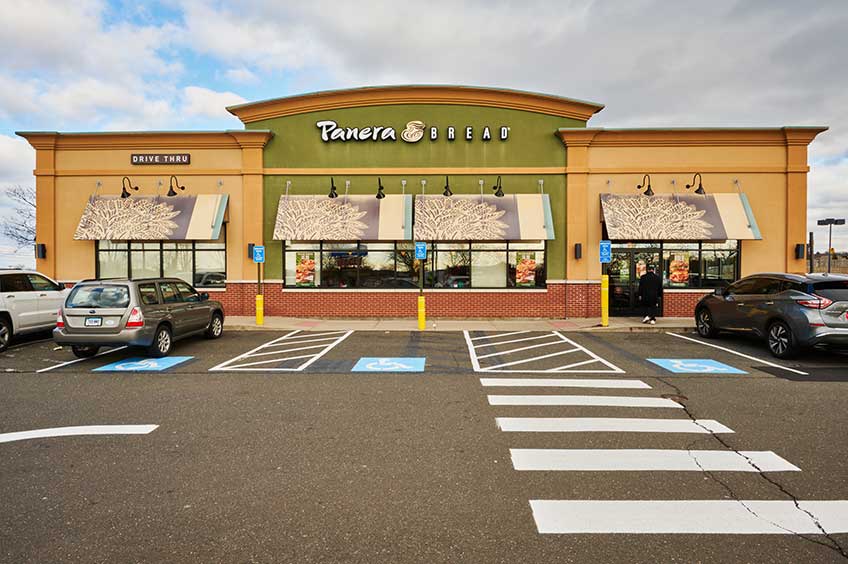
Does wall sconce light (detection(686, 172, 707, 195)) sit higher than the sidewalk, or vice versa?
wall sconce light (detection(686, 172, 707, 195))

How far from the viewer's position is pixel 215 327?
42.4ft

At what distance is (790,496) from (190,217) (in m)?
17.6

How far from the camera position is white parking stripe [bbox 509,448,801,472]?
179 inches

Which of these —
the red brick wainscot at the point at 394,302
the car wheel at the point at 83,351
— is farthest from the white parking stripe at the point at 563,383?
the red brick wainscot at the point at 394,302

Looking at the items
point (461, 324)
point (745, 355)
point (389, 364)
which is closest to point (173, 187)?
point (461, 324)

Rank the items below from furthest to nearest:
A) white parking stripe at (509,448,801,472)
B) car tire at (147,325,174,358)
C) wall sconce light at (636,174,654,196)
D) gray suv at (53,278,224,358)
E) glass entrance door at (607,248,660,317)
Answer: glass entrance door at (607,248,660,317) → wall sconce light at (636,174,654,196) → car tire at (147,325,174,358) → gray suv at (53,278,224,358) → white parking stripe at (509,448,801,472)

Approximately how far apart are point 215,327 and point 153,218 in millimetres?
6655

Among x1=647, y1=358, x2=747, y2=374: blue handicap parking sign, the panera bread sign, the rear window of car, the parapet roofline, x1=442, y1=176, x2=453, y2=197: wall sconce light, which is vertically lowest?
x1=647, y1=358, x2=747, y2=374: blue handicap parking sign

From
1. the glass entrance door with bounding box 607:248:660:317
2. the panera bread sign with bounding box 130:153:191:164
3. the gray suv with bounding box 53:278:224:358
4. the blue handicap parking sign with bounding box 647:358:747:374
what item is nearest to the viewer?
the blue handicap parking sign with bounding box 647:358:747:374

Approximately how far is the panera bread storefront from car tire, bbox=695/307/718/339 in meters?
3.99

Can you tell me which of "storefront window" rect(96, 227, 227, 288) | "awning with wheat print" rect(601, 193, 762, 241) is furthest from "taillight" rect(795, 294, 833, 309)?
"storefront window" rect(96, 227, 227, 288)

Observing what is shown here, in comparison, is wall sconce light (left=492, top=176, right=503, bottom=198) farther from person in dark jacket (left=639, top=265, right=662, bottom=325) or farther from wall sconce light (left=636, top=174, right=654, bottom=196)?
person in dark jacket (left=639, top=265, right=662, bottom=325)

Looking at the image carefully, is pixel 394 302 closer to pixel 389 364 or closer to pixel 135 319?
pixel 389 364

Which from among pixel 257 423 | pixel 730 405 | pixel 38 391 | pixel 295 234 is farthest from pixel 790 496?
pixel 295 234
